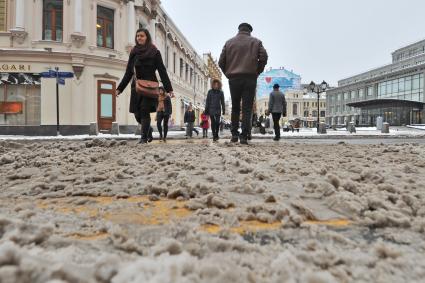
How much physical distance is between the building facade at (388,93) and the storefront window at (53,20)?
40419 millimetres

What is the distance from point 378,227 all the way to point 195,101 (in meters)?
46.3

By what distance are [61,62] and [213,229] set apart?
70.4 ft

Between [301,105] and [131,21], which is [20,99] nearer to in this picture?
[131,21]

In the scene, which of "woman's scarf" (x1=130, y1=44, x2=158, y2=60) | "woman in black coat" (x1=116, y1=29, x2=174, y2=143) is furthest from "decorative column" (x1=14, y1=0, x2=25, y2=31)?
"woman's scarf" (x1=130, y1=44, x2=158, y2=60)

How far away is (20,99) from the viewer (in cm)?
2025

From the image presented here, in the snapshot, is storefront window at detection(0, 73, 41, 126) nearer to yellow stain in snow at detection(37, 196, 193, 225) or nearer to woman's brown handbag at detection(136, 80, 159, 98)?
woman's brown handbag at detection(136, 80, 159, 98)

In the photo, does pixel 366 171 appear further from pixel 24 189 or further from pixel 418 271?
pixel 24 189

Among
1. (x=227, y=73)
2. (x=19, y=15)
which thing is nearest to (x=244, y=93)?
(x=227, y=73)

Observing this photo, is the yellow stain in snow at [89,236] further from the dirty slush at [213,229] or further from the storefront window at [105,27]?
the storefront window at [105,27]

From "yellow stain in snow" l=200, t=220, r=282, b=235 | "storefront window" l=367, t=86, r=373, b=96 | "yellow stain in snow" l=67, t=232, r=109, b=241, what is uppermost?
"storefront window" l=367, t=86, r=373, b=96

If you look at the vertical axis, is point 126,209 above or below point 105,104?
below

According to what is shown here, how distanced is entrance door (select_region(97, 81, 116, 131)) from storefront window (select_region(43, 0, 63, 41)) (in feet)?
11.6

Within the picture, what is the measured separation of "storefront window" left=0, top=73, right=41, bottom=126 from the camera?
20.0 m

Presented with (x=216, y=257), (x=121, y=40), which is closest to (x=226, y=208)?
(x=216, y=257)
